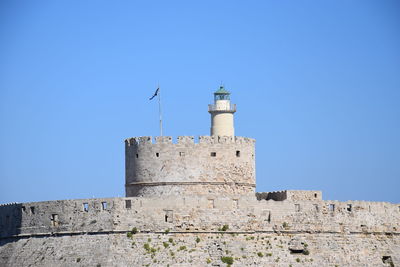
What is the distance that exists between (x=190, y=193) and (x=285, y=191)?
4.51 m

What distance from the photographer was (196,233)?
53969 mm

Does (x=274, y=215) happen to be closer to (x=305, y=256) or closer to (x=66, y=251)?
(x=305, y=256)

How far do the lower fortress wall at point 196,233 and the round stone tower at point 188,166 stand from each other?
2933mm

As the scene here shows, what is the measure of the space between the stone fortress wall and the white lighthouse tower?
3.43m

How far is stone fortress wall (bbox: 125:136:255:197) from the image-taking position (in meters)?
57.4

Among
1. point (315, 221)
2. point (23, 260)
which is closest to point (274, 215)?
point (315, 221)

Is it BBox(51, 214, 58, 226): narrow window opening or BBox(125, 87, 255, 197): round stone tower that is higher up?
BBox(125, 87, 255, 197): round stone tower

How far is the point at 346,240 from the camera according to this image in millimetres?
56969

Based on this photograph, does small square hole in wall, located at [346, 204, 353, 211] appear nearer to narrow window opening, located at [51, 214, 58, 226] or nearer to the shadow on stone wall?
narrow window opening, located at [51, 214, 58, 226]

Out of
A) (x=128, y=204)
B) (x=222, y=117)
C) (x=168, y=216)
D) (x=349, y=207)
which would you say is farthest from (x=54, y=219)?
(x=349, y=207)

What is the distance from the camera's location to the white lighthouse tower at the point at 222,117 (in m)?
61.7

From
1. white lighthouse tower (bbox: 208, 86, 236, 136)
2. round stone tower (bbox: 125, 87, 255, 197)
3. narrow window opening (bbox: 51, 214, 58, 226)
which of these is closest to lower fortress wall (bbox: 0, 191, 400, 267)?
narrow window opening (bbox: 51, 214, 58, 226)

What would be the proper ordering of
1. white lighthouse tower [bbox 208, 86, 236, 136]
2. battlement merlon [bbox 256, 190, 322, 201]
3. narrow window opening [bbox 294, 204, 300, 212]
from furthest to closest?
white lighthouse tower [bbox 208, 86, 236, 136], battlement merlon [bbox 256, 190, 322, 201], narrow window opening [bbox 294, 204, 300, 212]

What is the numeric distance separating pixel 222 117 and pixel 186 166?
5.61 m
